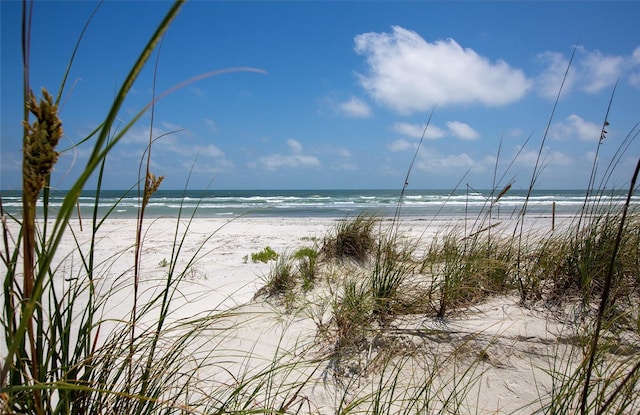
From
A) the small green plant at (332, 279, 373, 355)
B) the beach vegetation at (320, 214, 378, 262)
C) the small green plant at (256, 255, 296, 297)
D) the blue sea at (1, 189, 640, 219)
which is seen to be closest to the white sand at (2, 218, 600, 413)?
the small green plant at (332, 279, 373, 355)

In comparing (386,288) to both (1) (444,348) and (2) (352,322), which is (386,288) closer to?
(2) (352,322)

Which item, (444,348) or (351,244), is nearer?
(444,348)

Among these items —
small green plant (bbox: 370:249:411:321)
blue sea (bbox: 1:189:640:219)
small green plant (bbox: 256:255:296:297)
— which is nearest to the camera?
small green plant (bbox: 370:249:411:321)


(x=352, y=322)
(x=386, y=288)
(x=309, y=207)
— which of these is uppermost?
(x=386, y=288)

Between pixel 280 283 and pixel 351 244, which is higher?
pixel 351 244

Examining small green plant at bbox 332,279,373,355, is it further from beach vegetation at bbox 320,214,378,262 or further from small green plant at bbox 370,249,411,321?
beach vegetation at bbox 320,214,378,262

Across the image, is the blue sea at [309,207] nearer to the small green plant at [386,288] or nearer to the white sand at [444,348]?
the white sand at [444,348]

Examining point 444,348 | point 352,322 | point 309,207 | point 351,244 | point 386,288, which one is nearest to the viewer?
point 444,348

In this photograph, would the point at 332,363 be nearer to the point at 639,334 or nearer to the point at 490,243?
the point at 639,334

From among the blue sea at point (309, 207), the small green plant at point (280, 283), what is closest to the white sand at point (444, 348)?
the small green plant at point (280, 283)

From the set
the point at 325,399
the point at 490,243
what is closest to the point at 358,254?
the point at 490,243

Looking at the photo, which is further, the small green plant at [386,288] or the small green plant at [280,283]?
the small green plant at [280,283]

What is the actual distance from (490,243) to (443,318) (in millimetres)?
1641

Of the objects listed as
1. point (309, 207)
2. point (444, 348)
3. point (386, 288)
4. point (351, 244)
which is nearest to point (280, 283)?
point (386, 288)
